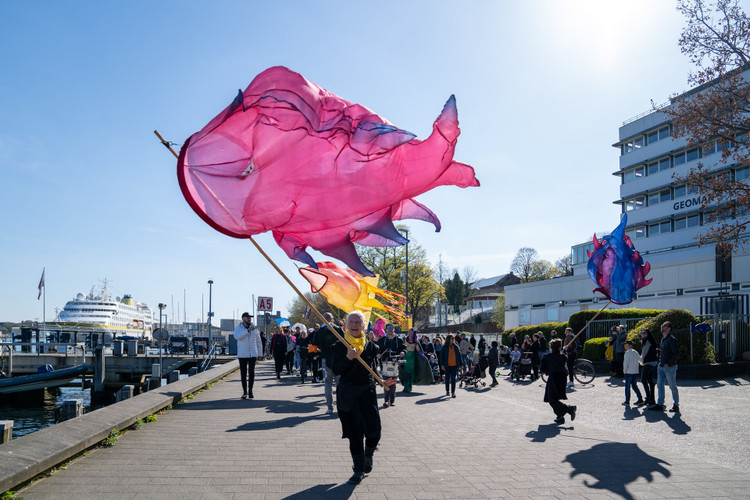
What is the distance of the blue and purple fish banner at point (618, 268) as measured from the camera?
12.3m

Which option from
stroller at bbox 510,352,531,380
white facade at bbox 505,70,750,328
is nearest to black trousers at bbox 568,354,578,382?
stroller at bbox 510,352,531,380

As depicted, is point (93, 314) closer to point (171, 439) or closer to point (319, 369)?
point (319, 369)

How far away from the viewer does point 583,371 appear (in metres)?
19.2

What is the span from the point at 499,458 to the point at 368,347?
7.62 feet

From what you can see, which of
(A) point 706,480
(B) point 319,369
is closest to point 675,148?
(B) point 319,369

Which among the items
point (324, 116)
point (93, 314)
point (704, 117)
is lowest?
point (93, 314)

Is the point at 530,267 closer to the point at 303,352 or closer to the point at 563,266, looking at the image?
the point at 563,266

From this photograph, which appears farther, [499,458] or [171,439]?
[171,439]

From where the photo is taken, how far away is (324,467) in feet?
22.7

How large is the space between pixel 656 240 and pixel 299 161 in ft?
191

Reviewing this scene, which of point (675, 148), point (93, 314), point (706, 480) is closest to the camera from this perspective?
point (706, 480)

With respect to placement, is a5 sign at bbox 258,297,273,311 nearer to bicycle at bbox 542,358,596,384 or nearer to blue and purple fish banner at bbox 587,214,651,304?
bicycle at bbox 542,358,596,384

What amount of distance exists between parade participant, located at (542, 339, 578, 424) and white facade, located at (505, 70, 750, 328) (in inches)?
1175

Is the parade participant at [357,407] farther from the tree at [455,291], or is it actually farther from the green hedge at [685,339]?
the tree at [455,291]
